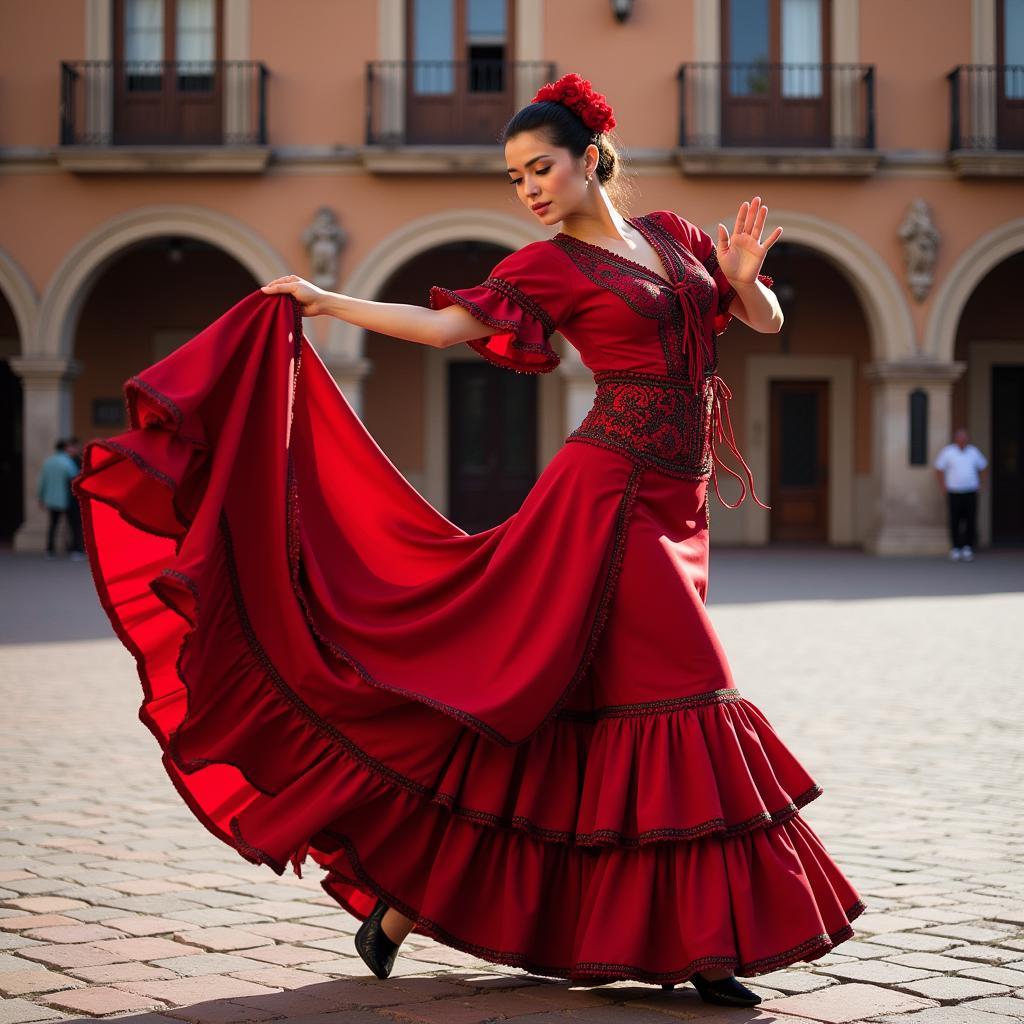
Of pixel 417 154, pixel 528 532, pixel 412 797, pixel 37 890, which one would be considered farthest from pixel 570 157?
pixel 417 154

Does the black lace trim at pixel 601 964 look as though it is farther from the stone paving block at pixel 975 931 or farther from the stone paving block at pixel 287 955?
the stone paving block at pixel 975 931

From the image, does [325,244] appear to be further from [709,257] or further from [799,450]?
[709,257]

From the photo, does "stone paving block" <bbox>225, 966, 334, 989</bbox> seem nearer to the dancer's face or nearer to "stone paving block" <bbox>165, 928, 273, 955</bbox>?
"stone paving block" <bbox>165, 928, 273, 955</bbox>

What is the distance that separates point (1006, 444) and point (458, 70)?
10.3m

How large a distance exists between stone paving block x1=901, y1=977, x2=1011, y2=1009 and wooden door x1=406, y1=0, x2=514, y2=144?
18.6m

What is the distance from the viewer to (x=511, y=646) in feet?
11.2

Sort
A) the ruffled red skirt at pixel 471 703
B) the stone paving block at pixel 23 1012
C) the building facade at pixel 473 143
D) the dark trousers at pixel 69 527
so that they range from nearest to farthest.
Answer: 1. the stone paving block at pixel 23 1012
2. the ruffled red skirt at pixel 471 703
3. the dark trousers at pixel 69 527
4. the building facade at pixel 473 143

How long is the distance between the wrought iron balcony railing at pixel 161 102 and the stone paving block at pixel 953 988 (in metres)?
18.8

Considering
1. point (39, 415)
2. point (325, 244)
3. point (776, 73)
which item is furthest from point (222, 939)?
point (776, 73)

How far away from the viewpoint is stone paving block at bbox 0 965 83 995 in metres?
3.28

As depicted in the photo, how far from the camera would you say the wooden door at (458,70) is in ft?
69.3

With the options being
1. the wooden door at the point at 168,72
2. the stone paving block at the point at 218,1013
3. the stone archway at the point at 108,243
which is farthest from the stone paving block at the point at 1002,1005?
the wooden door at the point at 168,72

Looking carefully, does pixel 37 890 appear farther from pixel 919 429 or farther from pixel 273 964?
pixel 919 429

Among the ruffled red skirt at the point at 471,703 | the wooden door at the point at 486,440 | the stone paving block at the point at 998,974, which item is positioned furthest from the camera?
the wooden door at the point at 486,440
